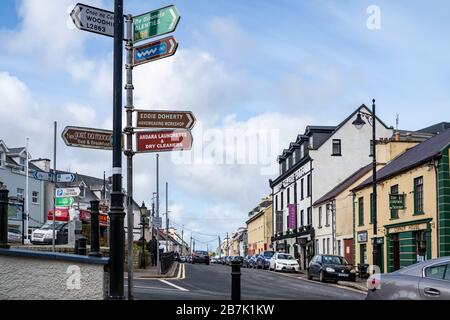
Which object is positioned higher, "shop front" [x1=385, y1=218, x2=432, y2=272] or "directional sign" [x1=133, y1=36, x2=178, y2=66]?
"directional sign" [x1=133, y1=36, x2=178, y2=66]

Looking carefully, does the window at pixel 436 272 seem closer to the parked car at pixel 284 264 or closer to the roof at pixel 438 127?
the parked car at pixel 284 264

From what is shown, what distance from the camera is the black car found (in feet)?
96.1

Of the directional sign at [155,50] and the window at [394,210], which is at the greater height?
the directional sign at [155,50]

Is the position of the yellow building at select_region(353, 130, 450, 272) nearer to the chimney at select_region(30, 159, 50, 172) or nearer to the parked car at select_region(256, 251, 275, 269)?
the parked car at select_region(256, 251, 275, 269)

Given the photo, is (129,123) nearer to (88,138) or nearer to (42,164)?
(88,138)

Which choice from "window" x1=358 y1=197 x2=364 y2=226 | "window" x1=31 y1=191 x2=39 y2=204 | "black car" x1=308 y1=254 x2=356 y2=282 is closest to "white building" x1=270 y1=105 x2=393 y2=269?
"window" x1=358 y1=197 x2=364 y2=226

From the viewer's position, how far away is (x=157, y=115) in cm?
962

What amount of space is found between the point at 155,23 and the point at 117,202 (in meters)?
2.94

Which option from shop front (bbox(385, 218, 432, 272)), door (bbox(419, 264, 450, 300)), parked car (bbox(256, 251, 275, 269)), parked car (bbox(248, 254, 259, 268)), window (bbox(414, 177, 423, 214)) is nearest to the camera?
door (bbox(419, 264, 450, 300))

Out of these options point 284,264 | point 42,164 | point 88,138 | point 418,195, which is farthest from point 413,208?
point 42,164

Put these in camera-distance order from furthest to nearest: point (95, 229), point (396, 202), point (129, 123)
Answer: point (396, 202) < point (95, 229) < point (129, 123)

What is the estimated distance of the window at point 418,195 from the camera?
2914cm

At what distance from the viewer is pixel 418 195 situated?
29500mm

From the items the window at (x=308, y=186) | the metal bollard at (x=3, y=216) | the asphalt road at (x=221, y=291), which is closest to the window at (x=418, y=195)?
the asphalt road at (x=221, y=291)
